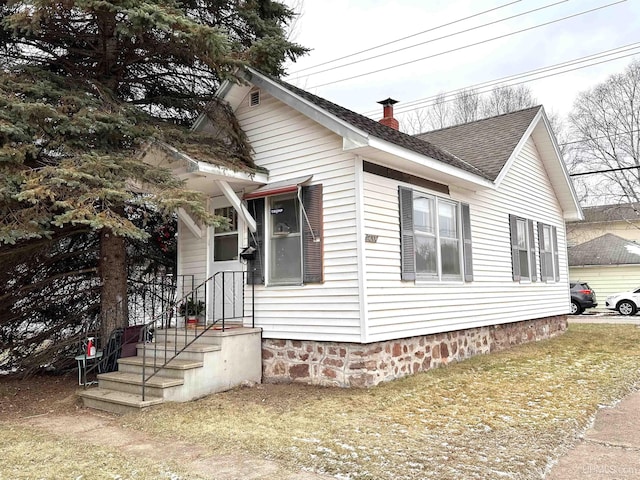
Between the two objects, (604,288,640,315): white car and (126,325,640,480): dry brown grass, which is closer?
(126,325,640,480): dry brown grass

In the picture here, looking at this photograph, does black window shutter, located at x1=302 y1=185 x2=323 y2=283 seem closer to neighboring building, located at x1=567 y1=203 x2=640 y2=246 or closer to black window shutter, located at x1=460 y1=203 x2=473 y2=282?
black window shutter, located at x1=460 y1=203 x2=473 y2=282

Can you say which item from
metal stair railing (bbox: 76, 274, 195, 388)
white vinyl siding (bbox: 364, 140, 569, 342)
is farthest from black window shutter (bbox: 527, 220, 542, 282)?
metal stair railing (bbox: 76, 274, 195, 388)

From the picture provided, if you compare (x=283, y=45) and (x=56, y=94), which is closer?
(x=56, y=94)

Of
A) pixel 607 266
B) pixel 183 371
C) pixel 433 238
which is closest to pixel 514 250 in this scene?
pixel 433 238

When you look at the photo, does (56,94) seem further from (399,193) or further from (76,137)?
(399,193)

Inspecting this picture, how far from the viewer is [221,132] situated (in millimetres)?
8531

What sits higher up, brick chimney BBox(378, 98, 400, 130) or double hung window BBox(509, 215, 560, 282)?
brick chimney BBox(378, 98, 400, 130)

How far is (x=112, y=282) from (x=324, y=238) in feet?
12.1

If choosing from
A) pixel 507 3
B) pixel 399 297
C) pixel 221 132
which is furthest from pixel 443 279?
pixel 507 3

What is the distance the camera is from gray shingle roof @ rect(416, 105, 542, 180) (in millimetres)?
10484

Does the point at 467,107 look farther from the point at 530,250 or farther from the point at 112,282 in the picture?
the point at 112,282

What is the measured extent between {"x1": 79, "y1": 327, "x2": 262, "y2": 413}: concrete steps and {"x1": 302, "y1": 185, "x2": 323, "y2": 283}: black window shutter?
4.21ft

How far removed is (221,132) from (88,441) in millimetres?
5224

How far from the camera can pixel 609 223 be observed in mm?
31391
